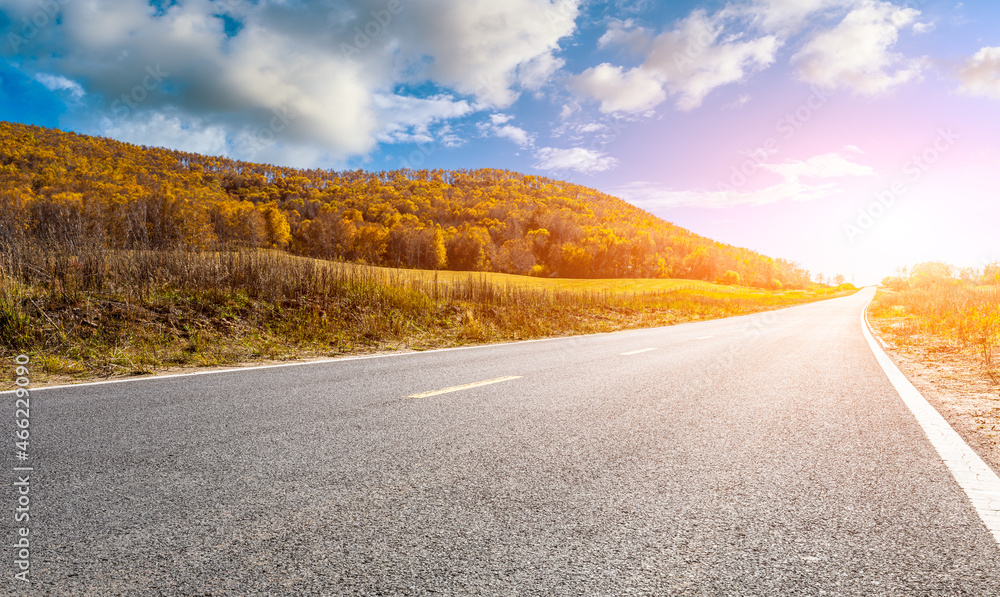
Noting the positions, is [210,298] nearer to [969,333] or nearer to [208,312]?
[208,312]

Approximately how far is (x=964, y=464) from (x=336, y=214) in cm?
5413

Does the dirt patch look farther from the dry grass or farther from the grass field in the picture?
the grass field

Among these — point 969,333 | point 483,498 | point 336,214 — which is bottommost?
point 483,498

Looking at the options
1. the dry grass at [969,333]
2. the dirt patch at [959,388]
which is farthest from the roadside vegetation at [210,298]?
the dry grass at [969,333]

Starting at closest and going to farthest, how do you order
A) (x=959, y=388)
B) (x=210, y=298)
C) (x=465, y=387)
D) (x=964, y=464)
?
(x=964, y=464), (x=465, y=387), (x=959, y=388), (x=210, y=298)

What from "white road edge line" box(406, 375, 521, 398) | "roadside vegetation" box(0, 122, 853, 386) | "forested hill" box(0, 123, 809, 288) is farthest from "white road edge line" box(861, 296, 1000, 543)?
"forested hill" box(0, 123, 809, 288)

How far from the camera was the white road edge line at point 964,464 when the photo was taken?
2.42 m

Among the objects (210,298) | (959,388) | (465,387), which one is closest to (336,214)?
(210,298)

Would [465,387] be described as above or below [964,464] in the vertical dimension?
above

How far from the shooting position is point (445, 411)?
433 cm

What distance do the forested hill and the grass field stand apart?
846 mm

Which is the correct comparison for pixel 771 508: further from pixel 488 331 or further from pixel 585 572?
pixel 488 331

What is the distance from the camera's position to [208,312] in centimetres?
959

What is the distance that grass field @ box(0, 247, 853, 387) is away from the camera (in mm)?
7117
